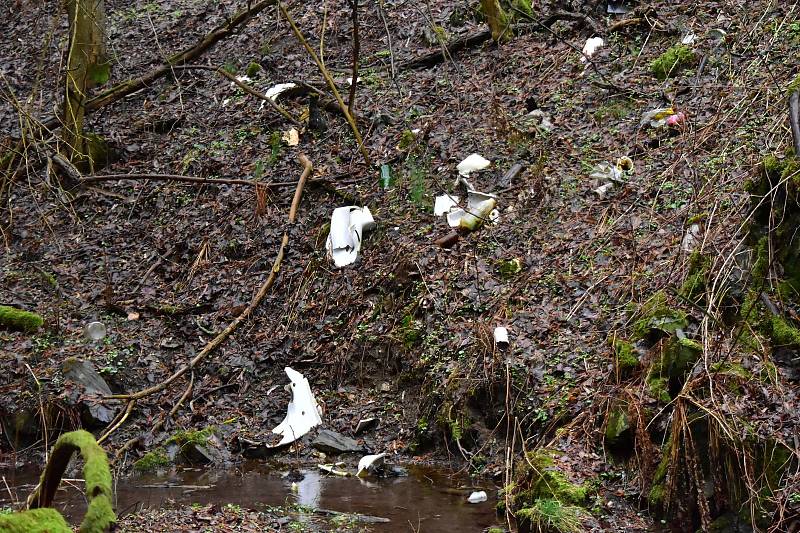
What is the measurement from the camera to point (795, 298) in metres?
4.68

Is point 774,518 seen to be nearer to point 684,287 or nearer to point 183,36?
point 684,287

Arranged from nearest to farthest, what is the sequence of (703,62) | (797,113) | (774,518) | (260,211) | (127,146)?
(774,518) < (797,113) < (703,62) < (260,211) < (127,146)

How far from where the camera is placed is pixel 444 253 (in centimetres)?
729

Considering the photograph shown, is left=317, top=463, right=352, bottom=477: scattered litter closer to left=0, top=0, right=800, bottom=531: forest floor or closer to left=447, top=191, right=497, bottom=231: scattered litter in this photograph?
left=0, top=0, right=800, bottom=531: forest floor

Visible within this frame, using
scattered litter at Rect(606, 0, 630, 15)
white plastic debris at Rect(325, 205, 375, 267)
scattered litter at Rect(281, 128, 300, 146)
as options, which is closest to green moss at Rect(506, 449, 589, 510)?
white plastic debris at Rect(325, 205, 375, 267)

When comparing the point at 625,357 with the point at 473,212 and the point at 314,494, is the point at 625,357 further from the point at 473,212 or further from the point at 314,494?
the point at 473,212

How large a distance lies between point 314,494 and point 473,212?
3.11 m

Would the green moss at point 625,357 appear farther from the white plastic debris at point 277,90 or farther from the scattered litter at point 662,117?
the white plastic debris at point 277,90

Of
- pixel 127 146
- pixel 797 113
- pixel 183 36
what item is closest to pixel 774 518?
pixel 797 113

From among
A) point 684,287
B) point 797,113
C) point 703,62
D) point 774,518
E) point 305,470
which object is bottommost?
point 305,470

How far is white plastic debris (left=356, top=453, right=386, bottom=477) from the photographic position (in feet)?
19.7

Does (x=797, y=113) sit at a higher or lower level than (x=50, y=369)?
higher

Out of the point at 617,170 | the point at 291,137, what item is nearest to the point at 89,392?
the point at 291,137

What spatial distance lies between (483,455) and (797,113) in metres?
3.09
